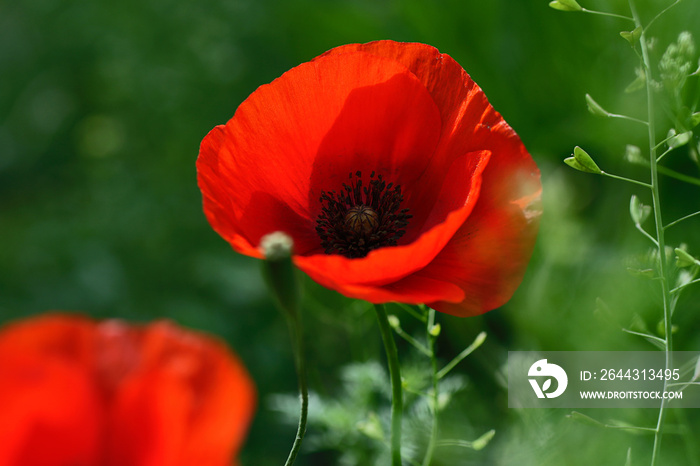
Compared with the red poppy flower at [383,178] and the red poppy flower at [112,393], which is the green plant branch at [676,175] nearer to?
the red poppy flower at [383,178]

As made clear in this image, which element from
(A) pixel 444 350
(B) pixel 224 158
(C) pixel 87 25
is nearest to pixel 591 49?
(A) pixel 444 350

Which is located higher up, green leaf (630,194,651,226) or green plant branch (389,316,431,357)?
green leaf (630,194,651,226)

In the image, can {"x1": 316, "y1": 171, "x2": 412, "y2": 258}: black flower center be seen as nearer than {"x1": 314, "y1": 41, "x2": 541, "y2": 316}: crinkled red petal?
No

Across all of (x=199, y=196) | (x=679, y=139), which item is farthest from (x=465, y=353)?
(x=199, y=196)

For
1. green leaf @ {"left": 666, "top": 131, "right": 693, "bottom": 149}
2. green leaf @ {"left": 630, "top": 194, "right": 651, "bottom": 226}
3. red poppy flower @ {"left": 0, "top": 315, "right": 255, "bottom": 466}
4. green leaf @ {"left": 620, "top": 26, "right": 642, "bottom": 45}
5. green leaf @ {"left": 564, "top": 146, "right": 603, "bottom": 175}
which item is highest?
green leaf @ {"left": 620, "top": 26, "right": 642, "bottom": 45}

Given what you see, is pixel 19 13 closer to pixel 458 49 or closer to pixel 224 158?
pixel 458 49

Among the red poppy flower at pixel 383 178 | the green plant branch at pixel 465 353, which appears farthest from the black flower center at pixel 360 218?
the green plant branch at pixel 465 353

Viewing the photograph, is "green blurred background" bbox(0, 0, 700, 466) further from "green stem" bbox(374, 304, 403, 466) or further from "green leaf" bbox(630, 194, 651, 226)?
"green stem" bbox(374, 304, 403, 466)

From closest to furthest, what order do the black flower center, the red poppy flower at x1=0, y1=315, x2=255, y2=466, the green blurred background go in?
the red poppy flower at x1=0, y1=315, x2=255, y2=466 < the black flower center < the green blurred background

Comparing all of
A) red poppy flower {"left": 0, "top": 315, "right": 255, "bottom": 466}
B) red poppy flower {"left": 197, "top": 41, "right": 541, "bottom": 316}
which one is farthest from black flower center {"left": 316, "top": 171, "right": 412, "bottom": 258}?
red poppy flower {"left": 0, "top": 315, "right": 255, "bottom": 466}
